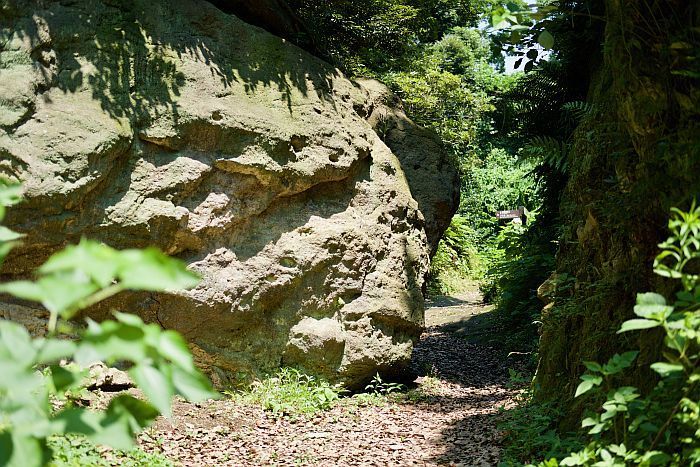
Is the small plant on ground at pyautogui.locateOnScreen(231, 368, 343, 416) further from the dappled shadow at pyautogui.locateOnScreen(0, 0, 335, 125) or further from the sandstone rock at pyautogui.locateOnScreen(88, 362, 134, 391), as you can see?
the dappled shadow at pyautogui.locateOnScreen(0, 0, 335, 125)

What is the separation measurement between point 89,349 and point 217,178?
5354 millimetres

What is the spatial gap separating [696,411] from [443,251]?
1529cm

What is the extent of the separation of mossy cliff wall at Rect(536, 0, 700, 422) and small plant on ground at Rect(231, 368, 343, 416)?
2.08 metres

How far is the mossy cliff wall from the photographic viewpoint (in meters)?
3.10

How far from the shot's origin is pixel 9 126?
18.0 ft

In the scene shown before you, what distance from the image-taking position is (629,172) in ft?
12.5

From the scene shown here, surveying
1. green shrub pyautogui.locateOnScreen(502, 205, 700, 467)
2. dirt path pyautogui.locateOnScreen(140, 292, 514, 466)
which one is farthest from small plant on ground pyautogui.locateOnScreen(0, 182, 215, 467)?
dirt path pyautogui.locateOnScreen(140, 292, 514, 466)

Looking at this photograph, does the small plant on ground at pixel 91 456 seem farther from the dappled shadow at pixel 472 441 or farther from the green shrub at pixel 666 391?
the green shrub at pixel 666 391

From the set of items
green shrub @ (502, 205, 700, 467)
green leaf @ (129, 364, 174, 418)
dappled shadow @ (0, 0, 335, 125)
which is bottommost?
green shrub @ (502, 205, 700, 467)

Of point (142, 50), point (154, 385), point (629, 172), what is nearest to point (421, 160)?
point (142, 50)

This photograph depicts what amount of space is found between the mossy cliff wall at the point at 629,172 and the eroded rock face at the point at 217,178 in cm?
239

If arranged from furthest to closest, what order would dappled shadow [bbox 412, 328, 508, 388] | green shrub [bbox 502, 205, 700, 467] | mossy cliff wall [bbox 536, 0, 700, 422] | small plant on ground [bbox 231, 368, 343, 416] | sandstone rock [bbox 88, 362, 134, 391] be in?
dappled shadow [bbox 412, 328, 508, 388] → small plant on ground [bbox 231, 368, 343, 416] → sandstone rock [bbox 88, 362, 134, 391] → mossy cliff wall [bbox 536, 0, 700, 422] → green shrub [bbox 502, 205, 700, 467]

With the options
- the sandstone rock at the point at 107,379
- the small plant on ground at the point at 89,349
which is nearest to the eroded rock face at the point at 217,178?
the sandstone rock at the point at 107,379

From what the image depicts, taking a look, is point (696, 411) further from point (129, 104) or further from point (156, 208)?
point (129, 104)
